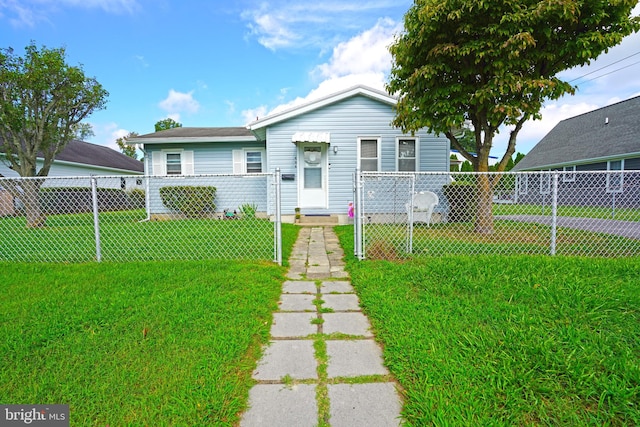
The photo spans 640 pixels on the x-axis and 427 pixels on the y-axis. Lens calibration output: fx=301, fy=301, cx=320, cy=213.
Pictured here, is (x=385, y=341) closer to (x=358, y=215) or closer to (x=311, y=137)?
(x=358, y=215)

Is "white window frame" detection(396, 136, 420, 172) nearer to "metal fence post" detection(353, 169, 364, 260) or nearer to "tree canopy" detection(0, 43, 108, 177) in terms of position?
"metal fence post" detection(353, 169, 364, 260)

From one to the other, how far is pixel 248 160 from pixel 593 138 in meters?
18.4

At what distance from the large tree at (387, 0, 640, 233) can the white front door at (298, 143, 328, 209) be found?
124 inches

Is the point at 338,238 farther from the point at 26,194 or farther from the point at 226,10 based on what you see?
the point at 26,194

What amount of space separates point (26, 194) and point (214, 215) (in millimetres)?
4861

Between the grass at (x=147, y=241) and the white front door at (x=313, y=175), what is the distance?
1620 millimetres

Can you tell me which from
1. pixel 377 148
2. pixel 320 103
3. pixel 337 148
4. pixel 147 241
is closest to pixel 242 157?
pixel 320 103

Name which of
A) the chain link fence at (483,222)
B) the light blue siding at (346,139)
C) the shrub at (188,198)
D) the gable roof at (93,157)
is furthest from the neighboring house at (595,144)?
the gable roof at (93,157)

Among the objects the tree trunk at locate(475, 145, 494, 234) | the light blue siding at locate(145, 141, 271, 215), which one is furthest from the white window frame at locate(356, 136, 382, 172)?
the light blue siding at locate(145, 141, 271, 215)

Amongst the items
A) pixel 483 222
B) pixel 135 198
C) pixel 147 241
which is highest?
pixel 135 198

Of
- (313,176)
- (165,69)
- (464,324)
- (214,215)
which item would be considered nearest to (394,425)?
(464,324)

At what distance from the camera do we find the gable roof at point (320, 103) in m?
8.62

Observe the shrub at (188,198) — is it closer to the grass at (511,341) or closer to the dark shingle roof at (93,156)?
the grass at (511,341)

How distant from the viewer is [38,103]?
866cm
